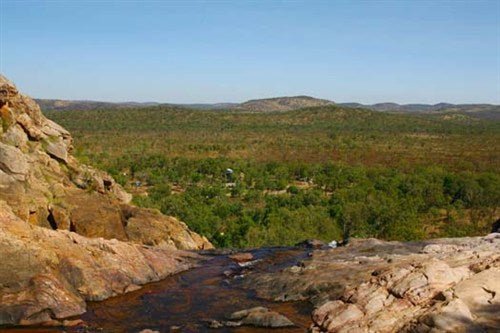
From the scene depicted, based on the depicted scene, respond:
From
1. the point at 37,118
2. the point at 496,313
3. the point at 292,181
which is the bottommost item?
the point at 292,181

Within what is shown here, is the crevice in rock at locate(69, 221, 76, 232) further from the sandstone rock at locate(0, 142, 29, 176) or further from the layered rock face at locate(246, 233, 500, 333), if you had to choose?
the layered rock face at locate(246, 233, 500, 333)

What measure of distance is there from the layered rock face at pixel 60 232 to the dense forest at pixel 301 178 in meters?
5.80

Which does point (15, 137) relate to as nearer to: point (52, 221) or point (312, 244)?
point (52, 221)

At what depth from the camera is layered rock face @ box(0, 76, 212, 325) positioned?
20391 mm

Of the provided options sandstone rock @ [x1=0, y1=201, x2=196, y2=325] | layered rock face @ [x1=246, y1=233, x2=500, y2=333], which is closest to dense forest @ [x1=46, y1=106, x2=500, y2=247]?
Result: sandstone rock @ [x1=0, y1=201, x2=196, y2=325]

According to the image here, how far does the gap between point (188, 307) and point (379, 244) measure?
486 inches

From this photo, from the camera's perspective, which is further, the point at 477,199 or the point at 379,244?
the point at 477,199

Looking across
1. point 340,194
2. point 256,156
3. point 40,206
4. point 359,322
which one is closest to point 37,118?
point 40,206

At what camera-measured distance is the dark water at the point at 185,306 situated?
19469 millimetres

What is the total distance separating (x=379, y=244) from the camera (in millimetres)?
29438

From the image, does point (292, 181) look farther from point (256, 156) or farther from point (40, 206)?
point (40, 206)

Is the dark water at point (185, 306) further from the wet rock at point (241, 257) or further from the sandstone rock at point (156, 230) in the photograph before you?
the sandstone rock at point (156, 230)

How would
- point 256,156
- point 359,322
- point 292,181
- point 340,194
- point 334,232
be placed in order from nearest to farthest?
point 359,322
point 334,232
point 340,194
point 292,181
point 256,156

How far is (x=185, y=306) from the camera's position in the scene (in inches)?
863
